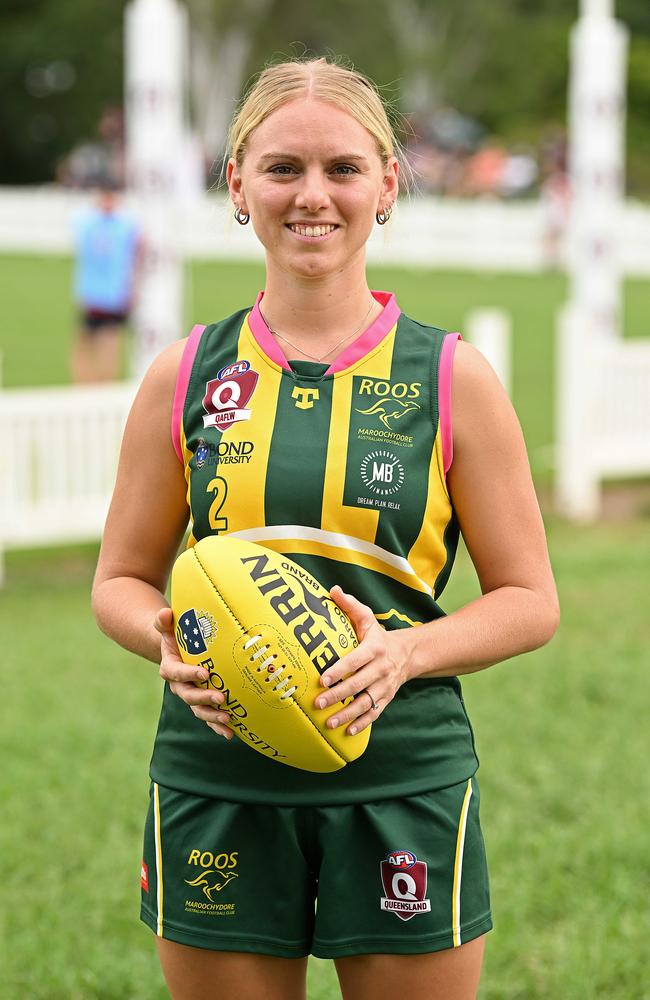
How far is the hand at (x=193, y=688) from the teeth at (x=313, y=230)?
68 centimetres

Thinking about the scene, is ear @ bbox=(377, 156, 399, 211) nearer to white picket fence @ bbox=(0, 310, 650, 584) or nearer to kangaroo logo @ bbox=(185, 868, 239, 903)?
kangaroo logo @ bbox=(185, 868, 239, 903)

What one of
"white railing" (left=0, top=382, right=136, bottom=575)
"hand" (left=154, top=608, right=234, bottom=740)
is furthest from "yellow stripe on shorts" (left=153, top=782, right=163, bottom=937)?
"white railing" (left=0, top=382, right=136, bottom=575)

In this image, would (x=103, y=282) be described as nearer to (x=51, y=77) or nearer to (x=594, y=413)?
(x=594, y=413)

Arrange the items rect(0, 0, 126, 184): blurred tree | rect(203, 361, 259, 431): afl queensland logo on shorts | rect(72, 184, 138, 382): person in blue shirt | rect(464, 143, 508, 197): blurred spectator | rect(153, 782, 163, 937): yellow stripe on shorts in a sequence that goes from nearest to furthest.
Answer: rect(203, 361, 259, 431): afl queensland logo on shorts, rect(153, 782, 163, 937): yellow stripe on shorts, rect(72, 184, 138, 382): person in blue shirt, rect(464, 143, 508, 197): blurred spectator, rect(0, 0, 126, 184): blurred tree

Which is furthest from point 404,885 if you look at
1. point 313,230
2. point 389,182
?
point 389,182

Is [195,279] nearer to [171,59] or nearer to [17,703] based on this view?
[171,59]

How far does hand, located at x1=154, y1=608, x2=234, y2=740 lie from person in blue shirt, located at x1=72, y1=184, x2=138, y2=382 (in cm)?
1201

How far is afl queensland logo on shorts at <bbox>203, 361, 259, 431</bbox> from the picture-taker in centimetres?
264

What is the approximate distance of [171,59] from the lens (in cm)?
1077

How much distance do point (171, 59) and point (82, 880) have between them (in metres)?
7.05

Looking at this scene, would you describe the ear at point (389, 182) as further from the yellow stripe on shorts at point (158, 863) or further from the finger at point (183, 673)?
the yellow stripe on shorts at point (158, 863)

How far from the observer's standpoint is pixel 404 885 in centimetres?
268

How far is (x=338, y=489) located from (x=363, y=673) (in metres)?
0.33

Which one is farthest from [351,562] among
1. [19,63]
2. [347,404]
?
[19,63]
